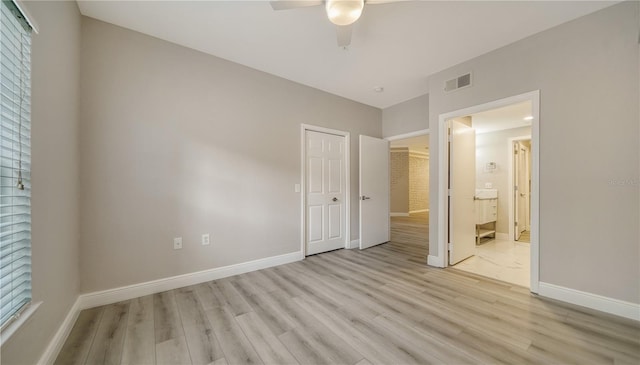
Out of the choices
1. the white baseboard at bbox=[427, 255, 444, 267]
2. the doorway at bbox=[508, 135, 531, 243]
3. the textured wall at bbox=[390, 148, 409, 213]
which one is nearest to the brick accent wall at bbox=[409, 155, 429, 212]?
the textured wall at bbox=[390, 148, 409, 213]

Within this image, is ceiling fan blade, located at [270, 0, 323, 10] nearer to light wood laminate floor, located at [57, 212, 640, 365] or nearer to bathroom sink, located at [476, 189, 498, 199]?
light wood laminate floor, located at [57, 212, 640, 365]

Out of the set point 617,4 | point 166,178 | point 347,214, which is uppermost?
point 617,4

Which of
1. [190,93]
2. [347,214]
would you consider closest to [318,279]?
[347,214]

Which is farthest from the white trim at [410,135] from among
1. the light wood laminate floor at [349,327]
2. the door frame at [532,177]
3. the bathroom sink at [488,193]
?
the light wood laminate floor at [349,327]

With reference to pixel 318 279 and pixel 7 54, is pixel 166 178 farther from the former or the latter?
pixel 318 279

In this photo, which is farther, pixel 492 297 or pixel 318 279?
pixel 318 279

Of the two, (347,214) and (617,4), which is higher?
(617,4)

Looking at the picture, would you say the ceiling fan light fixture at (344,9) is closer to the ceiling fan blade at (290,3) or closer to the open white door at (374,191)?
the ceiling fan blade at (290,3)

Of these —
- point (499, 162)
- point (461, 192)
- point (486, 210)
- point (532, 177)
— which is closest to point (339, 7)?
point (532, 177)

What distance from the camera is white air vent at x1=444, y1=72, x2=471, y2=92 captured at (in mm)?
2830

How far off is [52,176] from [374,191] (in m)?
3.90

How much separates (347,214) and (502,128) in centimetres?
397

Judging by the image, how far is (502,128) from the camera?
4918mm

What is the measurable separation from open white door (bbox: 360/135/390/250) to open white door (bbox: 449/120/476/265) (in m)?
1.34
